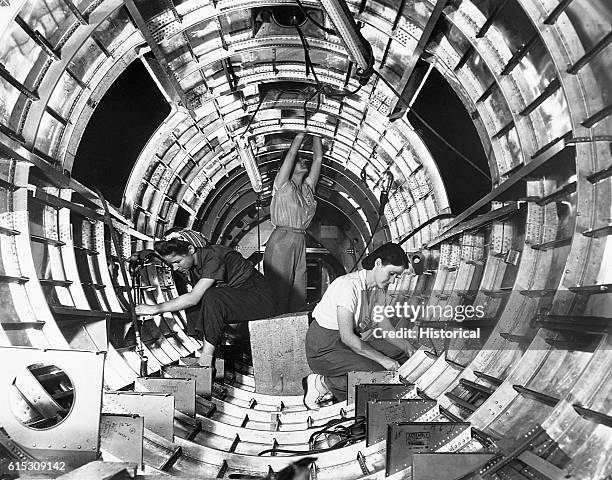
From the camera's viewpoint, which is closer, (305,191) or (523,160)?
(523,160)

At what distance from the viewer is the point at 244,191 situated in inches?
185

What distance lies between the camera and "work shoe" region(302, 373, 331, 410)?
456cm

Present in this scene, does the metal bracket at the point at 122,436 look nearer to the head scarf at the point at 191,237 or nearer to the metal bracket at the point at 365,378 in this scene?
the metal bracket at the point at 365,378

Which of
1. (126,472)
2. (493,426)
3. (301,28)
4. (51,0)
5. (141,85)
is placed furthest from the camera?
(141,85)

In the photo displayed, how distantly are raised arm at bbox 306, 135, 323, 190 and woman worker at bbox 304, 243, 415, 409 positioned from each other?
0.64 meters

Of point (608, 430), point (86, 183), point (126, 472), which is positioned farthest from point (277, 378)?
point (608, 430)

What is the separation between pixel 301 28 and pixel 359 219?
132 cm

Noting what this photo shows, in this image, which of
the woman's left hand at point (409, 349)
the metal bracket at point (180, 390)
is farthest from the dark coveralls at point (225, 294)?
the woman's left hand at point (409, 349)

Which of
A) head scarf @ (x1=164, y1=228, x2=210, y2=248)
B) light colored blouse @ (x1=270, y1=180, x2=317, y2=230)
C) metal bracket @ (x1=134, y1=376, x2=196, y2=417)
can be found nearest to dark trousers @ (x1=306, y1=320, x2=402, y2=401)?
light colored blouse @ (x1=270, y1=180, x2=317, y2=230)

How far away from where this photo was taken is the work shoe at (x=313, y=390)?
4.56 m

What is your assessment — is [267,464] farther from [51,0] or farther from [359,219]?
[51,0]

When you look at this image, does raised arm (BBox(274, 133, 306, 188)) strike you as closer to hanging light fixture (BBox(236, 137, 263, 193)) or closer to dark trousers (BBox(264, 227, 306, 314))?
hanging light fixture (BBox(236, 137, 263, 193))

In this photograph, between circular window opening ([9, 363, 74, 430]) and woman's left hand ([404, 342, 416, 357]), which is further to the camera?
woman's left hand ([404, 342, 416, 357])

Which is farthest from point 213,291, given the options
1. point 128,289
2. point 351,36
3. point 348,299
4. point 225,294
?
point 351,36
